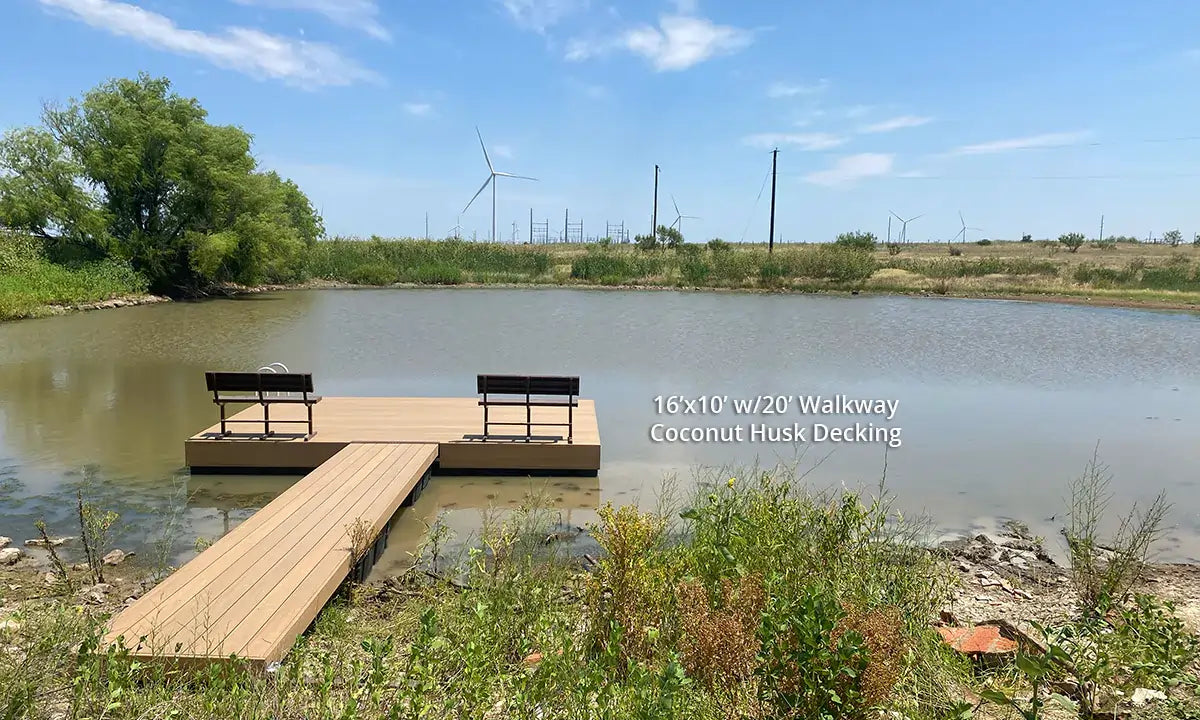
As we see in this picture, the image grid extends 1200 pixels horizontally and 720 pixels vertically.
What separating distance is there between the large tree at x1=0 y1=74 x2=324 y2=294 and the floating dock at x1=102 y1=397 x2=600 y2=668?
25.1 metres

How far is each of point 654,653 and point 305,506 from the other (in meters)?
3.56

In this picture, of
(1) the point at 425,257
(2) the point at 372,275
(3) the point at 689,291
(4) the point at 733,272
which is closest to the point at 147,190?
(2) the point at 372,275

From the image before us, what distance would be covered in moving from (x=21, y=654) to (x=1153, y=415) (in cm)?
1411

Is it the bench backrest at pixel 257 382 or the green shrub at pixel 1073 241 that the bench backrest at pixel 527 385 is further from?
the green shrub at pixel 1073 241

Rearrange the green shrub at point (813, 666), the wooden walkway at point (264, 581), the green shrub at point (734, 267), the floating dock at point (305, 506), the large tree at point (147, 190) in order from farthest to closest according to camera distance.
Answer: the green shrub at point (734, 267) < the large tree at point (147, 190) < the floating dock at point (305, 506) < the wooden walkway at point (264, 581) < the green shrub at point (813, 666)

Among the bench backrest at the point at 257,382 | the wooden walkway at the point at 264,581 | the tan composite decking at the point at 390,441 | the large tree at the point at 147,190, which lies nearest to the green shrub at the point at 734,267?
the large tree at the point at 147,190

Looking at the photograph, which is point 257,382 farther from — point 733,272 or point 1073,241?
point 1073,241

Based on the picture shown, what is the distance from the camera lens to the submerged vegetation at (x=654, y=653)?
270 cm

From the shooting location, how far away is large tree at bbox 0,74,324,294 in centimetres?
2864

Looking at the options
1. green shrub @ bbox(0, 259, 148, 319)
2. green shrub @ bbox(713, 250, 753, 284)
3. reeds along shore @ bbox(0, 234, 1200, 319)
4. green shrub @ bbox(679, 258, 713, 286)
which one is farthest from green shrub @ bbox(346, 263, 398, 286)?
green shrub @ bbox(713, 250, 753, 284)

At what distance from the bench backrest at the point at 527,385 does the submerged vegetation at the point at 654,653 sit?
3.33 m

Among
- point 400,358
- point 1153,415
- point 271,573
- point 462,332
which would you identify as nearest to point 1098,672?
point 271,573

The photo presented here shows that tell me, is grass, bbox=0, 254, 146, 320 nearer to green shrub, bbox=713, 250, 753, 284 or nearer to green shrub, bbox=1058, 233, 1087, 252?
green shrub, bbox=713, 250, 753, 284

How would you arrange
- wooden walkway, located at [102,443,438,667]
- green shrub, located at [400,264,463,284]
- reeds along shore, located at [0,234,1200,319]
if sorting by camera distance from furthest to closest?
1. green shrub, located at [400,264,463,284]
2. reeds along shore, located at [0,234,1200,319]
3. wooden walkway, located at [102,443,438,667]
